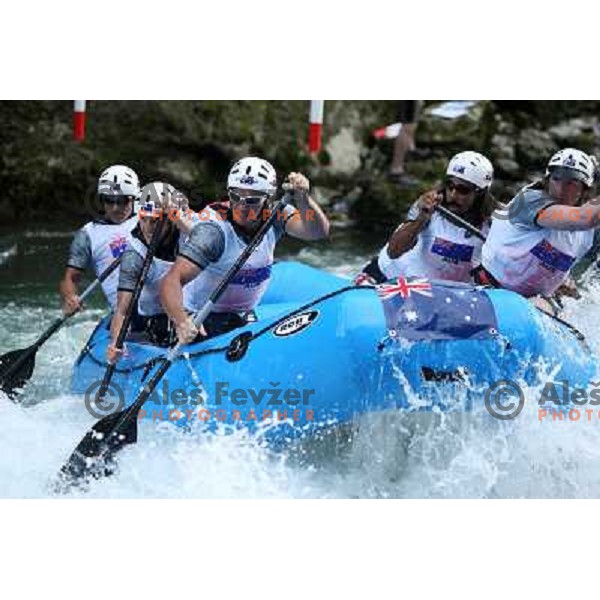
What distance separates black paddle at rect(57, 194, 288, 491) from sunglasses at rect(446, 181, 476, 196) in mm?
999

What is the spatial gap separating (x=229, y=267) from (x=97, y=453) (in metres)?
1.17

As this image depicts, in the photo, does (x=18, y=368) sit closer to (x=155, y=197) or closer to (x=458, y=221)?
(x=155, y=197)

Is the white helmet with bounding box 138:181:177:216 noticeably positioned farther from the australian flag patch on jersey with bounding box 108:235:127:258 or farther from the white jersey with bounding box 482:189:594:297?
the white jersey with bounding box 482:189:594:297

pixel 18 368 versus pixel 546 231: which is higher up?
pixel 546 231

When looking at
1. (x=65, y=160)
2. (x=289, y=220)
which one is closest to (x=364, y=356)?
(x=289, y=220)

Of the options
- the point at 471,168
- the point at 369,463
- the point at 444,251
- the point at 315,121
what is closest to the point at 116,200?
the point at 444,251

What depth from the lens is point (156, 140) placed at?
1270 cm

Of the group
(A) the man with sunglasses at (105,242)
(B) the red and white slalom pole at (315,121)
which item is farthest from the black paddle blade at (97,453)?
(B) the red and white slalom pole at (315,121)

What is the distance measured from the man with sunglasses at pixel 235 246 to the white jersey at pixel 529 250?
92 centimetres

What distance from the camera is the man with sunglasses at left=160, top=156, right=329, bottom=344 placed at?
19.0 feet

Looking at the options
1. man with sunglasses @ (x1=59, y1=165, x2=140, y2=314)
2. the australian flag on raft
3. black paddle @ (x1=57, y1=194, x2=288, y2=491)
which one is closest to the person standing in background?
man with sunglasses @ (x1=59, y1=165, x2=140, y2=314)

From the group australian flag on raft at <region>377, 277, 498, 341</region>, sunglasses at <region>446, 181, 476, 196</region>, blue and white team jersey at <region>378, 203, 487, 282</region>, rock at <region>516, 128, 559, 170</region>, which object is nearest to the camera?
australian flag on raft at <region>377, 277, 498, 341</region>

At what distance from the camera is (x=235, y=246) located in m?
5.98
